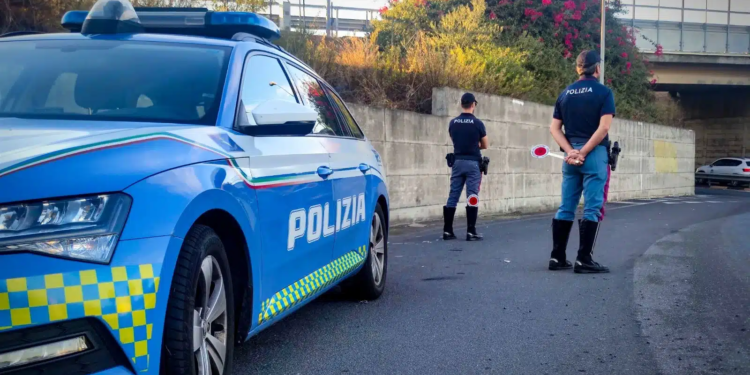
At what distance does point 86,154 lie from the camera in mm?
2676

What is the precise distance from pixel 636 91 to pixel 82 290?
88.8 ft

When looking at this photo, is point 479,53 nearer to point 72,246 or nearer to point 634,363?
point 634,363

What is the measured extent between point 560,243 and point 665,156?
2213cm

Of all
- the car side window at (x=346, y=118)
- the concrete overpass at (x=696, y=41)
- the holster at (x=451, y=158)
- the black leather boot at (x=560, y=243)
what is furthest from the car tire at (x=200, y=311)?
the concrete overpass at (x=696, y=41)

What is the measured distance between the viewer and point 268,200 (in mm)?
3709

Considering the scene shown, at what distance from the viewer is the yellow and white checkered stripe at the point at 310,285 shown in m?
3.84

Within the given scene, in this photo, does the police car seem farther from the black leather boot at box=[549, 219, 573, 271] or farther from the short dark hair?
the short dark hair

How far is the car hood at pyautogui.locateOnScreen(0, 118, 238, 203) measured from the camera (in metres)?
2.51

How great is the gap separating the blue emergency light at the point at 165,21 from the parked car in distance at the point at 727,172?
4299 cm

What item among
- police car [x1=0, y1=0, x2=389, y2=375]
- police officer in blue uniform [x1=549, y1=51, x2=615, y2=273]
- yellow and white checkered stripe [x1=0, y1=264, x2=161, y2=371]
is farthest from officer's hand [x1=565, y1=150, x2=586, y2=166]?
yellow and white checkered stripe [x1=0, y1=264, x2=161, y2=371]

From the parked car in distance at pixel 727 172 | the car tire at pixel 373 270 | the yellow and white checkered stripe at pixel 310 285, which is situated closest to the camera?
the yellow and white checkered stripe at pixel 310 285

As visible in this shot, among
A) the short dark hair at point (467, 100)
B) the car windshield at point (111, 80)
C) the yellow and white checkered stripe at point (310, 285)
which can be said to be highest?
the short dark hair at point (467, 100)

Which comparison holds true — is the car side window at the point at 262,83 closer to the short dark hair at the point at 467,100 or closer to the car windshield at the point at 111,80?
the car windshield at the point at 111,80

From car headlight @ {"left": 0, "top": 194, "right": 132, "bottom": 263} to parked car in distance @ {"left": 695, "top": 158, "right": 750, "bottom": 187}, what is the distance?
44944 mm
